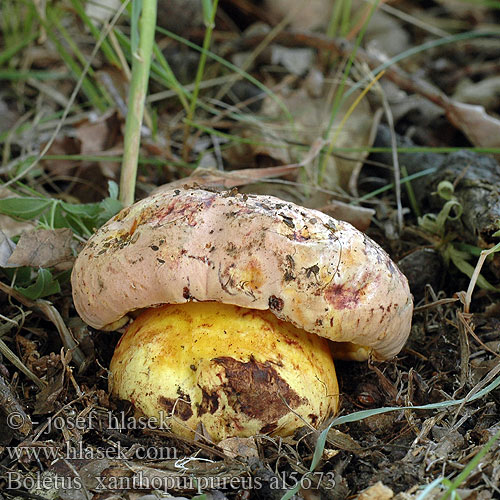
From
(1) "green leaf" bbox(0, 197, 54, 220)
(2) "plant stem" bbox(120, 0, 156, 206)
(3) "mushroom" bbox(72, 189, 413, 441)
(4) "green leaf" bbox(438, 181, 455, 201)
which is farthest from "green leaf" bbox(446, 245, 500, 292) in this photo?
(1) "green leaf" bbox(0, 197, 54, 220)

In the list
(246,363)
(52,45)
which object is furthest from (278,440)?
(52,45)

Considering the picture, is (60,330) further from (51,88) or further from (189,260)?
(51,88)

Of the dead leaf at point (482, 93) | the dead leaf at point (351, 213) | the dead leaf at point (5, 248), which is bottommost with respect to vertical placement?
the dead leaf at point (482, 93)

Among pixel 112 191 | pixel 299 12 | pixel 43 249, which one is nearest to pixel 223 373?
pixel 43 249

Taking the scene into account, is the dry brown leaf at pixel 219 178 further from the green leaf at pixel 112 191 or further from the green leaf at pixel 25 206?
the green leaf at pixel 25 206

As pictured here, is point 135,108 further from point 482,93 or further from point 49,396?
point 482,93

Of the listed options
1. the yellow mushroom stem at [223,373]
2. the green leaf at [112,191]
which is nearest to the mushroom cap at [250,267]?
the yellow mushroom stem at [223,373]
